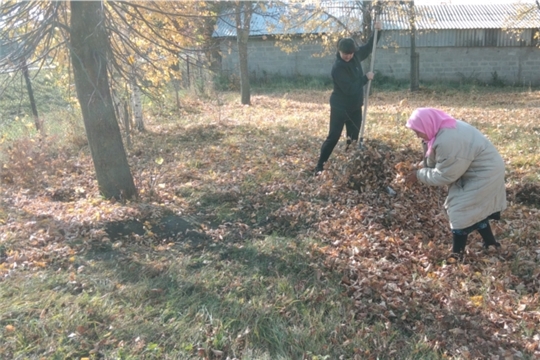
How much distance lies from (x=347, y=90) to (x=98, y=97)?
322 centimetres

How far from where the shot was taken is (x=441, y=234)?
461 centimetres

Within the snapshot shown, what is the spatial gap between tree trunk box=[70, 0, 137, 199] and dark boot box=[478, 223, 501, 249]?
415 centimetres

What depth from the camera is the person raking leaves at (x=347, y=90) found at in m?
5.94

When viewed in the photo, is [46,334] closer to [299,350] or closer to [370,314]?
[299,350]

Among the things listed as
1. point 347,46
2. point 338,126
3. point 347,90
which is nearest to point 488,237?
point 338,126

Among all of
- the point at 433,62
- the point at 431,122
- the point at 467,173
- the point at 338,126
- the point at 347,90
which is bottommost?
the point at 467,173

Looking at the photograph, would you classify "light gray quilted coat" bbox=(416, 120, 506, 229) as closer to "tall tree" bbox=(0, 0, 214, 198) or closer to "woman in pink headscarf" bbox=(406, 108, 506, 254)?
"woman in pink headscarf" bbox=(406, 108, 506, 254)

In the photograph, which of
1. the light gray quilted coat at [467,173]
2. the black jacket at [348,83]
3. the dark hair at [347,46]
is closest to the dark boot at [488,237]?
the light gray quilted coat at [467,173]

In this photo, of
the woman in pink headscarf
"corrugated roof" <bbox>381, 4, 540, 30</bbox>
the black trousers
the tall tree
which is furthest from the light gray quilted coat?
"corrugated roof" <bbox>381, 4, 540, 30</bbox>

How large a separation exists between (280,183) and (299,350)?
11.0 feet

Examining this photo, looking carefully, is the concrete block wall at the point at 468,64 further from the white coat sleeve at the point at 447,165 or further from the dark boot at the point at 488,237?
the white coat sleeve at the point at 447,165

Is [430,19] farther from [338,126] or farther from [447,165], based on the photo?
[447,165]

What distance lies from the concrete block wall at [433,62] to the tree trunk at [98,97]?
15.4 m

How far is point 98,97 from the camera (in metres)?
5.43
